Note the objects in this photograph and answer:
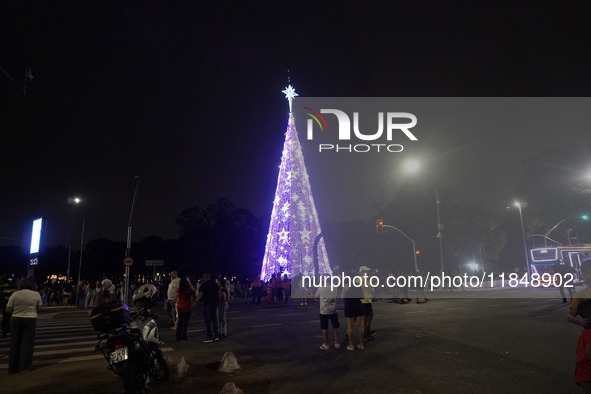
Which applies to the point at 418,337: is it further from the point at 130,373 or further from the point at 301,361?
the point at 130,373

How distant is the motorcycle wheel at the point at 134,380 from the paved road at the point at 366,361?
0.78 meters

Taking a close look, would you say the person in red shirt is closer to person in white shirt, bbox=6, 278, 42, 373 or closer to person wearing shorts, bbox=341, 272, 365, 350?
person in white shirt, bbox=6, 278, 42, 373

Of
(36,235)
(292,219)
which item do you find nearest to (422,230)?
(292,219)

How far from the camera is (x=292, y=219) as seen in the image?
29875 millimetres

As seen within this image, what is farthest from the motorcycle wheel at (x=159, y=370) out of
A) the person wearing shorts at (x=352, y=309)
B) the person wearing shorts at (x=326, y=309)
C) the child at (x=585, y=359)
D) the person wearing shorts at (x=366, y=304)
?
the child at (x=585, y=359)

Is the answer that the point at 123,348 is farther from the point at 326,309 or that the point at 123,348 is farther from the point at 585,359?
the point at 585,359

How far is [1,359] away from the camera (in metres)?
8.67

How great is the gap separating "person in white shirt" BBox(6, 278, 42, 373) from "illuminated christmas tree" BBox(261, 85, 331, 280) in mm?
22490

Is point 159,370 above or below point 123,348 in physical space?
below

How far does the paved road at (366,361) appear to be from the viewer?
6098 mm

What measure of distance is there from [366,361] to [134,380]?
14.2 feet

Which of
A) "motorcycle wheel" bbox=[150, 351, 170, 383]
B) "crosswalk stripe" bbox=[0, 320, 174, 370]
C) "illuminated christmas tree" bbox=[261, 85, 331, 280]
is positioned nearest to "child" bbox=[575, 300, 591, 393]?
"motorcycle wheel" bbox=[150, 351, 170, 383]

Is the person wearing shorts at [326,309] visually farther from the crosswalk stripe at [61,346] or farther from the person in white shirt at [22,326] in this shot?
the person in white shirt at [22,326]

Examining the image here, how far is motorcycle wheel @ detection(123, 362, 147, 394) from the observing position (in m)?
5.16
